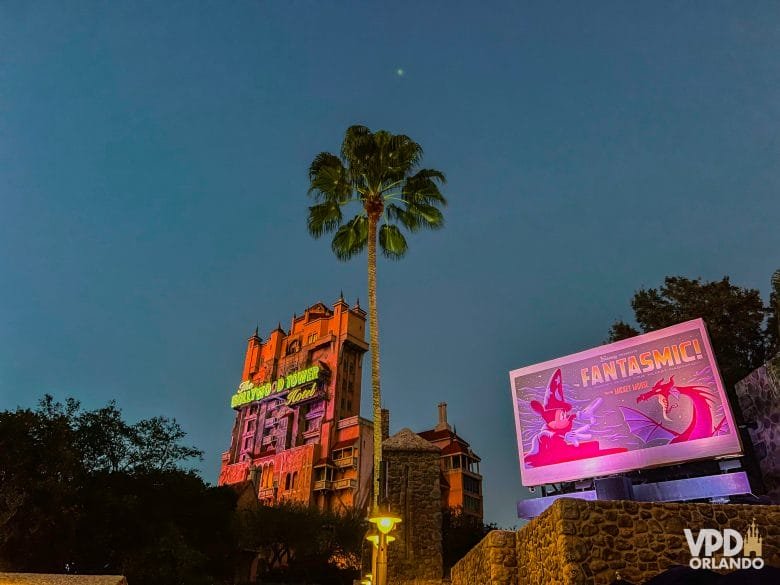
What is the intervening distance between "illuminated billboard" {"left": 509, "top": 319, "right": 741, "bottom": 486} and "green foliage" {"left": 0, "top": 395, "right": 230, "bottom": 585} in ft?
46.5

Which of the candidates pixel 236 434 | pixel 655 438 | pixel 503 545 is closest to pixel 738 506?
pixel 503 545

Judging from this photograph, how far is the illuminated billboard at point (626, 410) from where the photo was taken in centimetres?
1492

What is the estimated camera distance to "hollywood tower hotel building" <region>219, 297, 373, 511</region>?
6272 centimetres

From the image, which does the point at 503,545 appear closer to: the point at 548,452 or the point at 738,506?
the point at 738,506

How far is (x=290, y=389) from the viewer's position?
7356cm

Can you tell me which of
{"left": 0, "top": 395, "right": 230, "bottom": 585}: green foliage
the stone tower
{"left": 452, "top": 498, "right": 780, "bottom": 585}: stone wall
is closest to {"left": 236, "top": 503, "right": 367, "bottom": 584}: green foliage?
{"left": 0, "top": 395, "right": 230, "bottom": 585}: green foliage

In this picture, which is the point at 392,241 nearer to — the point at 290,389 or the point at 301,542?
the point at 301,542

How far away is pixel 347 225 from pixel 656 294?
16.8 m

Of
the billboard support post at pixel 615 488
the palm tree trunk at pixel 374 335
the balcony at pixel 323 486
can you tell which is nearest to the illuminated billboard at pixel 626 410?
the billboard support post at pixel 615 488

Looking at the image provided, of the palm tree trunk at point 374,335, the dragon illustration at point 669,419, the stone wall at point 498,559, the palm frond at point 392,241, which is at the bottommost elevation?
the stone wall at point 498,559

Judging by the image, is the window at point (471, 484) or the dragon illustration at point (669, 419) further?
the window at point (471, 484)

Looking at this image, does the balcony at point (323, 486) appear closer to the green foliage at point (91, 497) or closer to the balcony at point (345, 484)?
the balcony at point (345, 484)

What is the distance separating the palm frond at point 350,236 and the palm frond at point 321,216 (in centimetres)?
78

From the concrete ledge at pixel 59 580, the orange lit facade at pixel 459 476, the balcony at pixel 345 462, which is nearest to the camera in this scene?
the concrete ledge at pixel 59 580
